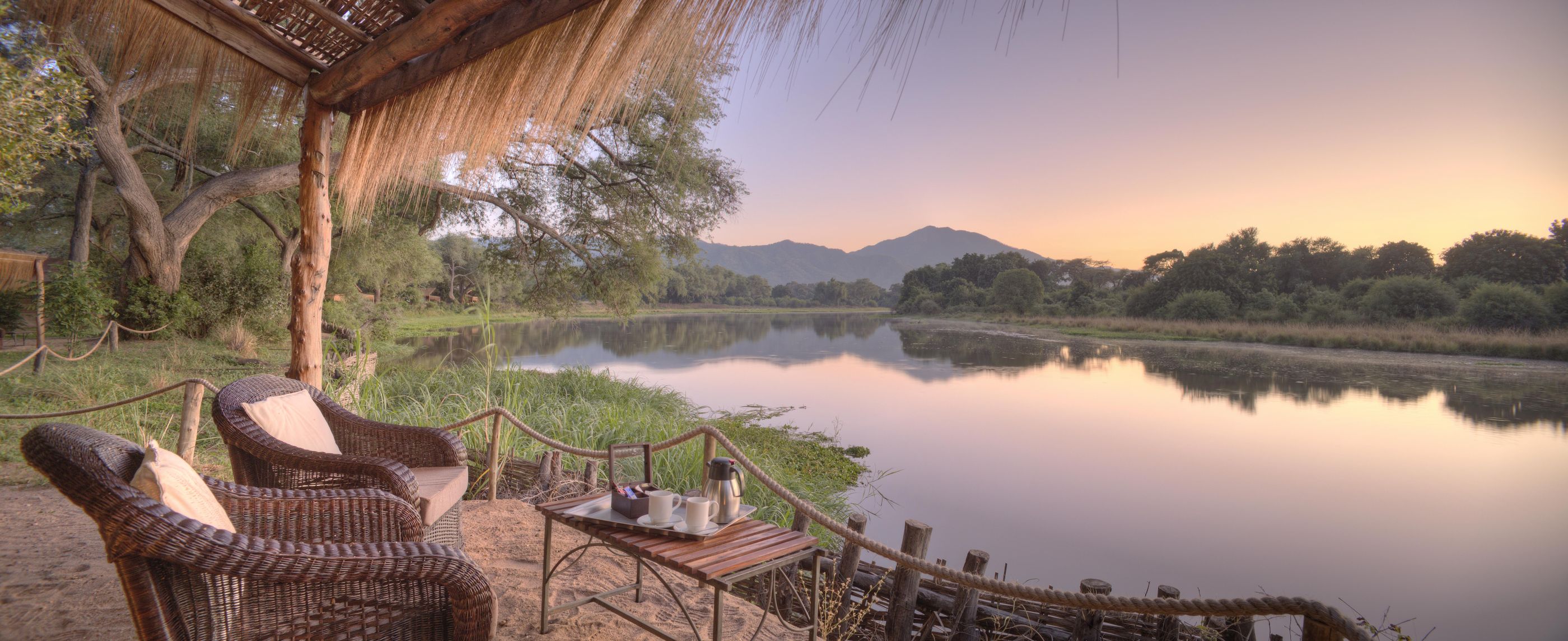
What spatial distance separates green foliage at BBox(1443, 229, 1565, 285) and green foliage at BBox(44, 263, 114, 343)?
23.6 metres

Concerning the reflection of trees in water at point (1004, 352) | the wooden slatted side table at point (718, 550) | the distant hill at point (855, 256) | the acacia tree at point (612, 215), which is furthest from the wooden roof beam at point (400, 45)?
the distant hill at point (855, 256)

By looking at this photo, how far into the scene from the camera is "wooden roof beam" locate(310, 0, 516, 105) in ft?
7.88

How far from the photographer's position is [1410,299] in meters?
15.7

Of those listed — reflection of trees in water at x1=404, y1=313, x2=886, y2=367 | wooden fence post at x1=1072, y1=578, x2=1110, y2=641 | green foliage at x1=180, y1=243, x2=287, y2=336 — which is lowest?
reflection of trees in water at x1=404, y1=313, x2=886, y2=367

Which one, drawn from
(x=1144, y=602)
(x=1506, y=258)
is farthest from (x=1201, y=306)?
(x=1144, y=602)

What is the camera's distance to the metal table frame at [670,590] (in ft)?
5.70

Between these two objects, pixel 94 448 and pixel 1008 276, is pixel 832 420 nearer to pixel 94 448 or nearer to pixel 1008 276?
pixel 94 448

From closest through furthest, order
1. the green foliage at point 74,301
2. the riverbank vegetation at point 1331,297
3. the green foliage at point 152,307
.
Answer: the green foliage at point 74,301 → the green foliage at point 152,307 → the riverbank vegetation at point 1331,297

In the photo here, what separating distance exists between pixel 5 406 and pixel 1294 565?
36.3ft

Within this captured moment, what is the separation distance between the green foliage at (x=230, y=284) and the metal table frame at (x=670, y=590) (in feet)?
40.2

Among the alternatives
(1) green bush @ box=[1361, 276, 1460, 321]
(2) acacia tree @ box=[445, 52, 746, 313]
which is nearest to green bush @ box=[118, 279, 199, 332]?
(2) acacia tree @ box=[445, 52, 746, 313]

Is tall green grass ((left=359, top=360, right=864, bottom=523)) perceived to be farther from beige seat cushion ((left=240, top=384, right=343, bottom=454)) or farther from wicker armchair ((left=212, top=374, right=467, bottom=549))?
beige seat cushion ((left=240, top=384, right=343, bottom=454))

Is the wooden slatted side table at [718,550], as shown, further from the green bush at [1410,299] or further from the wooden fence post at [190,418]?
the green bush at [1410,299]

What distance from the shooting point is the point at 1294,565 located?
19.4 ft
